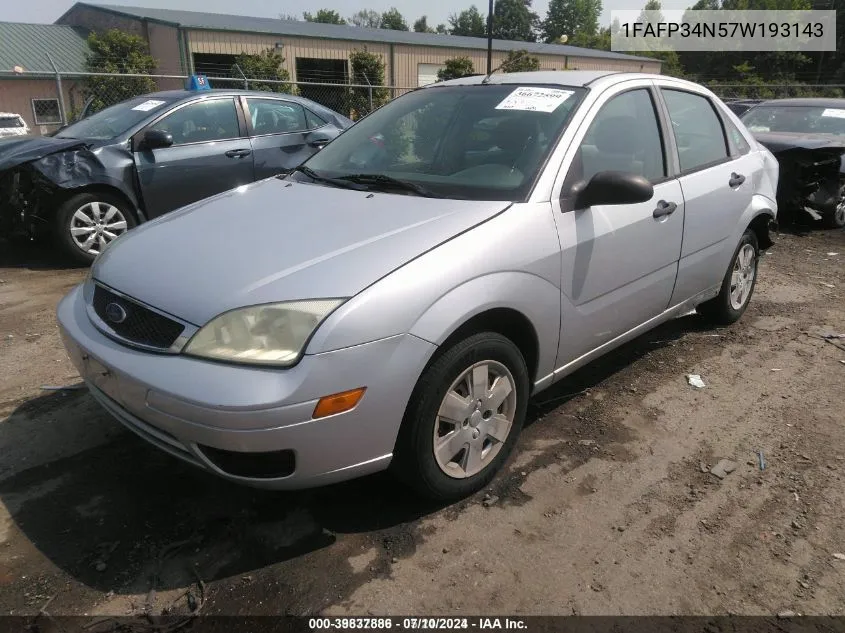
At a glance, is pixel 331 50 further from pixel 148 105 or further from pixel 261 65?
pixel 148 105

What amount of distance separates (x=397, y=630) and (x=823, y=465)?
2.18 m

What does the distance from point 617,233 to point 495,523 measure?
146 centimetres

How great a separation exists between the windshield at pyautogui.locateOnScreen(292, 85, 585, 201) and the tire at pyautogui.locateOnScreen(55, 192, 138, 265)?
3.29m

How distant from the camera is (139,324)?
2.35m

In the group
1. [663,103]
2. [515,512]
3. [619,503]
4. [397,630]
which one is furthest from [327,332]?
[663,103]

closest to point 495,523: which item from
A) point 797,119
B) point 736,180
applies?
point 736,180

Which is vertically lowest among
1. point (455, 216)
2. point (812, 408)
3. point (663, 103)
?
point (812, 408)

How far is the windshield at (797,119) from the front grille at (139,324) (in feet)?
29.5

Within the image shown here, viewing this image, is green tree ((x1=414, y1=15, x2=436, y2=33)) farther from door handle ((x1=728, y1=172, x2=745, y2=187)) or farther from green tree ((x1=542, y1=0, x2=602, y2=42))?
door handle ((x1=728, y1=172, x2=745, y2=187))

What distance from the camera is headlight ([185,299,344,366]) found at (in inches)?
82.0

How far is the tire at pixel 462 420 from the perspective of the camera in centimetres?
233

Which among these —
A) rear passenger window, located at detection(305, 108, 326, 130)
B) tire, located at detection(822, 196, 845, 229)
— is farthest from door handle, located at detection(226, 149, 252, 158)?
tire, located at detection(822, 196, 845, 229)

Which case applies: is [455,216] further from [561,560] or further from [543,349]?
[561,560]

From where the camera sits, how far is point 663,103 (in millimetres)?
3586
